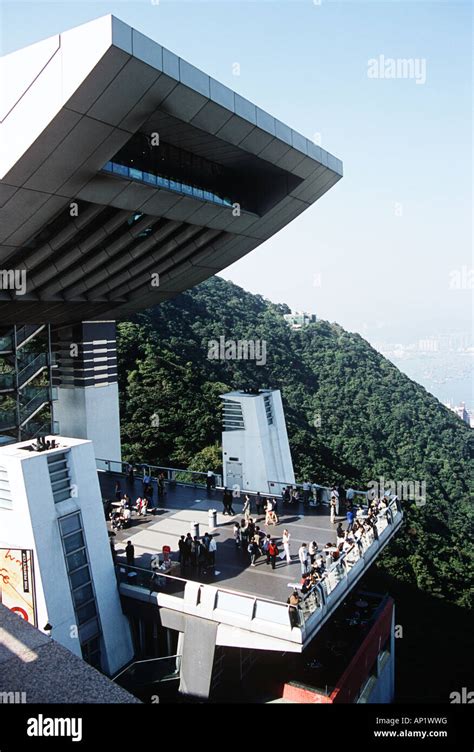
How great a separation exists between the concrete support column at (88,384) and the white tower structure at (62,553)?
37.6 feet

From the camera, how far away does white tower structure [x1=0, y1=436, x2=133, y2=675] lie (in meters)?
15.1

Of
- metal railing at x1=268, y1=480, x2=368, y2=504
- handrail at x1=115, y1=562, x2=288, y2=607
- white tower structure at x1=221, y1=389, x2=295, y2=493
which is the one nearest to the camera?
handrail at x1=115, y1=562, x2=288, y2=607

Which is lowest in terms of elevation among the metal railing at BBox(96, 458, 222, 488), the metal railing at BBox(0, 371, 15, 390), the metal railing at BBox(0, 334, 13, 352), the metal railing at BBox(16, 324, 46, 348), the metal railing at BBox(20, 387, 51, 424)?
the metal railing at BBox(96, 458, 222, 488)

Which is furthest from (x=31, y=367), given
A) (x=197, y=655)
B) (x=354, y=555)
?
(x=354, y=555)

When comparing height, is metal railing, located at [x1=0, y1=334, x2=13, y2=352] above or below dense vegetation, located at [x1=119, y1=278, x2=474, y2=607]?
above

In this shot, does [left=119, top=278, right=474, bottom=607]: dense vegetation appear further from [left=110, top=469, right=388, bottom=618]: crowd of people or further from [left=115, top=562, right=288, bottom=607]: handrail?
[left=115, top=562, right=288, bottom=607]: handrail

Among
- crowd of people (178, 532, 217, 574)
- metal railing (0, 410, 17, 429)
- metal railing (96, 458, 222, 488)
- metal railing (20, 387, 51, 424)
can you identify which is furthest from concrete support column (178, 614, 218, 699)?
metal railing (20, 387, 51, 424)

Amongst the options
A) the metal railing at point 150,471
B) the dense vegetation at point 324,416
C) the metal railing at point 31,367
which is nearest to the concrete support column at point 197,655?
the metal railing at point 150,471

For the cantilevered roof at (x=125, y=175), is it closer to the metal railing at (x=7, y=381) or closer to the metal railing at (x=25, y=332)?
the metal railing at (x=25, y=332)

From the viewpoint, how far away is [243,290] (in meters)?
85.1

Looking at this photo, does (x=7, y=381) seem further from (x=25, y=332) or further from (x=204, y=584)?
(x=204, y=584)

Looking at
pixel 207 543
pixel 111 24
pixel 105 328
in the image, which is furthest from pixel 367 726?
pixel 105 328

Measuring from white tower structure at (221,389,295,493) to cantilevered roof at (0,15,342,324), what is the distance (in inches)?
257

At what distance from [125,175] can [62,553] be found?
35.9 ft
